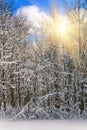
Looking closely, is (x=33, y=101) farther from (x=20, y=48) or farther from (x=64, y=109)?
(x=20, y=48)

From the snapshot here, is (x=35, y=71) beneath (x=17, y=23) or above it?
beneath

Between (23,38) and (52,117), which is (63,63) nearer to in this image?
(23,38)

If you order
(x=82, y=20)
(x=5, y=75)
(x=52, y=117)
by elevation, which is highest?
(x=82, y=20)

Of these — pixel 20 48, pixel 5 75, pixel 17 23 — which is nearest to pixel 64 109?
pixel 5 75

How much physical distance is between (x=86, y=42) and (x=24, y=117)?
23.2 feet

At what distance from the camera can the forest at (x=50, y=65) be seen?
2028 centimetres

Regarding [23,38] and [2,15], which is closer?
[2,15]

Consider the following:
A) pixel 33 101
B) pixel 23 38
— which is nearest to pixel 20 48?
pixel 23 38

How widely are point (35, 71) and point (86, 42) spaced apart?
4.62 metres

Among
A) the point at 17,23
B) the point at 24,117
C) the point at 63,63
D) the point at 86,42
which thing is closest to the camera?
the point at 24,117

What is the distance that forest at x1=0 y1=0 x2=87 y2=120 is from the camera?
20281mm

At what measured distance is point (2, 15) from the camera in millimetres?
22719

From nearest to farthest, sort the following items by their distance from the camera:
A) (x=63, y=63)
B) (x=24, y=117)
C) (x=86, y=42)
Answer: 1. (x=24, y=117)
2. (x=86, y=42)
3. (x=63, y=63)

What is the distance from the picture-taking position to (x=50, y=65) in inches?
886
